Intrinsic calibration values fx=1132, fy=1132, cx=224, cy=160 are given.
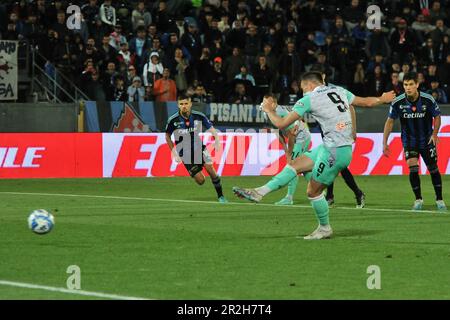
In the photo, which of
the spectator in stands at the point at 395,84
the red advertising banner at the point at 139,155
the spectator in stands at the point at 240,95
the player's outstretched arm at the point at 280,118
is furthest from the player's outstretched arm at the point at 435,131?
the spectator in stands at the point at 240,95

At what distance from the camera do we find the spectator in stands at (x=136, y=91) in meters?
30.0

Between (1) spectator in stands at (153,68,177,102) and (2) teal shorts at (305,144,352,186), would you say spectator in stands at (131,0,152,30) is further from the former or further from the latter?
(2) teal shorts at (305,144,352,186)

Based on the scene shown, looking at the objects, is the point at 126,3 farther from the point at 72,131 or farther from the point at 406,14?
the point at 406,14

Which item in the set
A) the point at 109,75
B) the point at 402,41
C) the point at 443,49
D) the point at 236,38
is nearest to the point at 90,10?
the point at 109,75

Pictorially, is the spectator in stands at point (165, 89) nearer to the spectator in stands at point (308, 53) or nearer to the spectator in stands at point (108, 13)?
the spectator in stands at point (108, 13)

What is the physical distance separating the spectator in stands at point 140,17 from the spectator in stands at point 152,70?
1768mm

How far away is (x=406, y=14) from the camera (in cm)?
3512

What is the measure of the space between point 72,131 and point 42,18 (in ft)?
10.7

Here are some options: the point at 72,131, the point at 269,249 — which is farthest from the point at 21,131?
the point at 269,249

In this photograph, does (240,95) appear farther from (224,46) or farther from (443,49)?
(443,49)

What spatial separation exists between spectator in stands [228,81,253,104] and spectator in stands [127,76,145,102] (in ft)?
7.86

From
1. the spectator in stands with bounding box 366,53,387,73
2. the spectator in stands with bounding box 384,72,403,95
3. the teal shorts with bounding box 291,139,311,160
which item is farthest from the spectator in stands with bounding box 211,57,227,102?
the teal shorts with bounding box 291,139,311,160

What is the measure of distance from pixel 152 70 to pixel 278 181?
15.3 metres

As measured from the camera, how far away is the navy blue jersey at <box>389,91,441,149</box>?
18734mm
